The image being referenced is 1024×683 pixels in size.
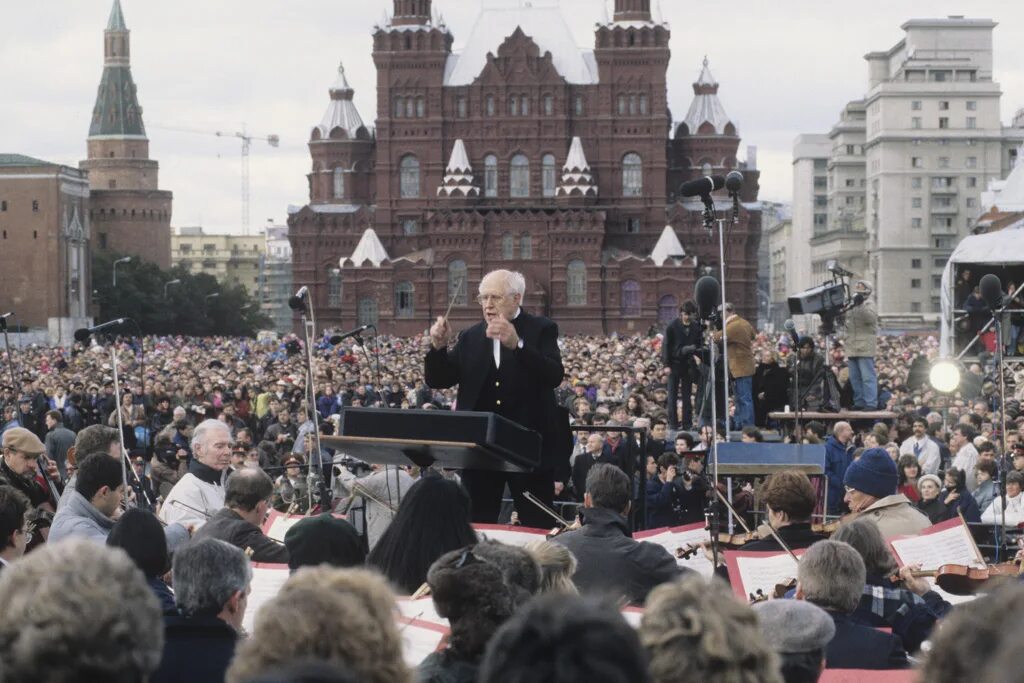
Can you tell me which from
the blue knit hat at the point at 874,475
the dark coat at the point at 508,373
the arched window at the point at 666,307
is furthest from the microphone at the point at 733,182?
the arched window at the point at 666,307

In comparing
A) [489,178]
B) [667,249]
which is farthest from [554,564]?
[489,178]

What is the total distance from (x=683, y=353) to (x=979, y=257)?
1093cm

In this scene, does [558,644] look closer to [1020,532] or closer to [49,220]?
[1020,532]

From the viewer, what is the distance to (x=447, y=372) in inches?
317

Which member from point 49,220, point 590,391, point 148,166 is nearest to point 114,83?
point 148,166

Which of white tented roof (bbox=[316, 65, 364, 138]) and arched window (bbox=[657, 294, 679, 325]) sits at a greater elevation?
white tented roof (bbox=[316, 65, 364, 138])

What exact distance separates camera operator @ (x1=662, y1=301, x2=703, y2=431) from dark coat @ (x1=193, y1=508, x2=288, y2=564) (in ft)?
28.8

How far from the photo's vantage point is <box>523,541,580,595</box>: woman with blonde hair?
520 centimetres

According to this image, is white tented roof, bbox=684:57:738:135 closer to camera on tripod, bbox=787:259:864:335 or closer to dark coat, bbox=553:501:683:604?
camera on tripod, bbox=787:259:864:335

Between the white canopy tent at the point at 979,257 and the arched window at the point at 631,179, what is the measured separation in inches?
2249

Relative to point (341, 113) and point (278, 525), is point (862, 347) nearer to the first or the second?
point (278, 525)

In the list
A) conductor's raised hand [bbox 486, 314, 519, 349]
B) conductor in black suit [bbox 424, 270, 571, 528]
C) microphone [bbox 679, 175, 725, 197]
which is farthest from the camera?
microphone [bbox 679, 175, 725, 197]

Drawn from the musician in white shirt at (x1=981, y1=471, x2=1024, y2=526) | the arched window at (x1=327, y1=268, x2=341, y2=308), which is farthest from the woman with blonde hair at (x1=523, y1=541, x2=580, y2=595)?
the arched window at (x1=327, y1=268, x2=341, y2=308)

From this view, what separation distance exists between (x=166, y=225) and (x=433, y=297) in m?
47.8
